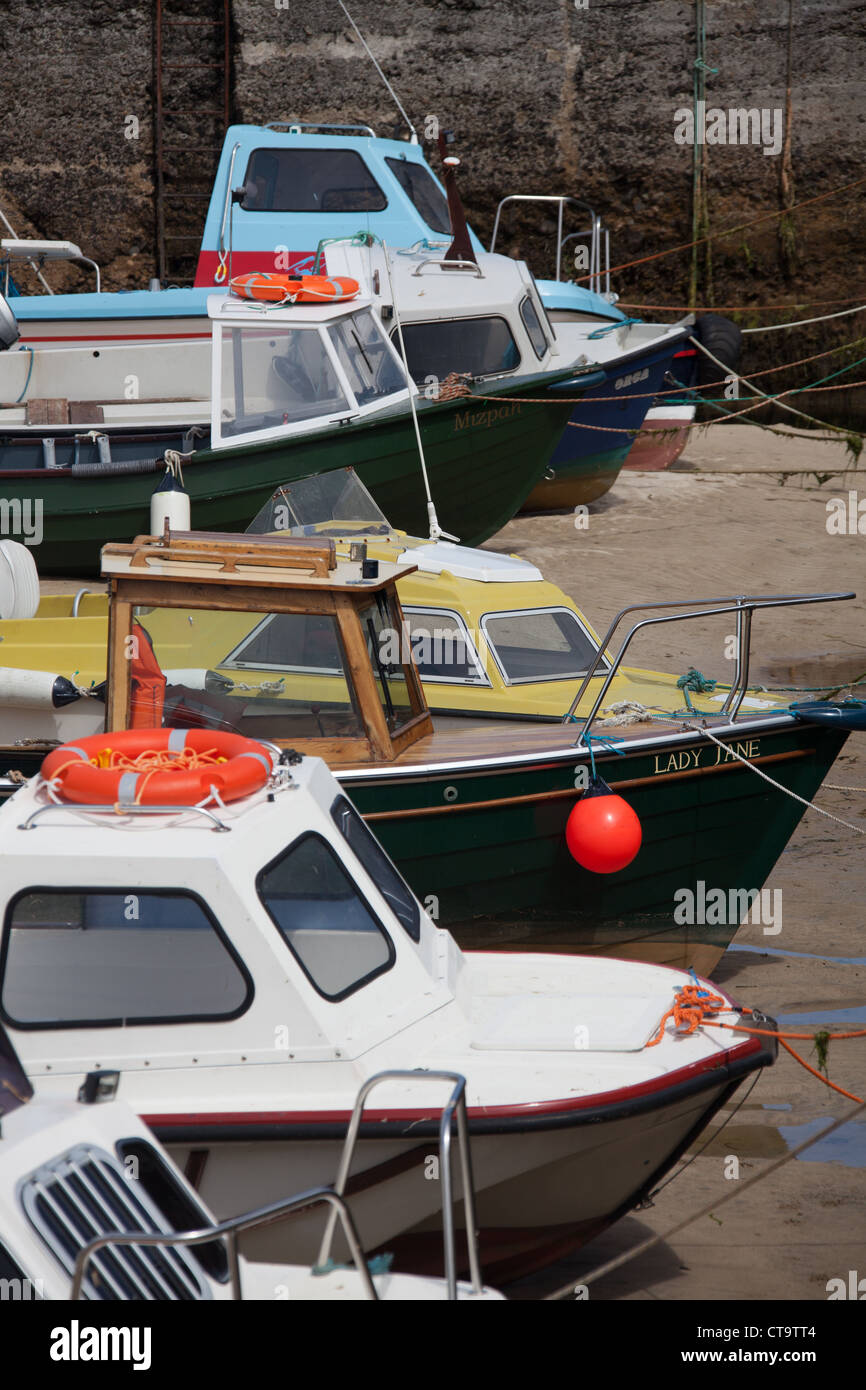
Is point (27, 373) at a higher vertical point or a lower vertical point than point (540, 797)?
higher

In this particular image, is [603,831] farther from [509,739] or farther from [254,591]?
[254,591]

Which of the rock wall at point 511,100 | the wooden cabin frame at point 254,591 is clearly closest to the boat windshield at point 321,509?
the wooden cabin frame at point 254,591

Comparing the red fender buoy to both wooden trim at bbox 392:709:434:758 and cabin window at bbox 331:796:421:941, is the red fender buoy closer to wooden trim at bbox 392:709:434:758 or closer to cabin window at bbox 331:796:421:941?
wooden trim at bbox 392:709:434:758

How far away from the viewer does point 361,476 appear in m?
9.98

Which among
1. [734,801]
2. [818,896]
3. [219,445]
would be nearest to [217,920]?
[734,801]

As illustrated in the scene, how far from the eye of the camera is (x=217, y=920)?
3.53 metres

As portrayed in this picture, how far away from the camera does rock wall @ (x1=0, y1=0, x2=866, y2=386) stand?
1723 centimetres

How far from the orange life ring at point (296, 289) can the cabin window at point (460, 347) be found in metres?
1.42

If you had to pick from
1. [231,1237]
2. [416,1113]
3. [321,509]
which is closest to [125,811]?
[416,1113]

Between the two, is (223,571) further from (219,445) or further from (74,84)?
(74,84)

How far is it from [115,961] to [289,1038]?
485 millimetres

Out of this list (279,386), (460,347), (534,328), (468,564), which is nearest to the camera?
(468,564)

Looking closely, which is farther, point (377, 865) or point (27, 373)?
point (27, 373)

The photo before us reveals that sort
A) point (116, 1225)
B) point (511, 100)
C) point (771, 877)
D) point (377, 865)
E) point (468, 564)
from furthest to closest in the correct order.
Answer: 1. point (511, 100)
2. point (771, 877)
3. point (468, 564)
4. point (377, 865)
5. point (116, 1225)
